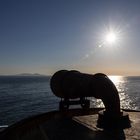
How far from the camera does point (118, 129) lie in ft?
25.3

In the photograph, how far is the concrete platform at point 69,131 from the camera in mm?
6992

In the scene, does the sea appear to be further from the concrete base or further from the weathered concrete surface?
the concrete base

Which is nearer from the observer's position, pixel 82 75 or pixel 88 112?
pixel 82 75

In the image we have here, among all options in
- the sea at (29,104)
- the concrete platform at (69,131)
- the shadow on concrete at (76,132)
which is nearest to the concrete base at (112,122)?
the concrete platform at (69,131)

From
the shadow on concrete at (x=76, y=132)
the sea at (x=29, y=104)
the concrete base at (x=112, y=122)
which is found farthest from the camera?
the sea at (x=29, y=104)

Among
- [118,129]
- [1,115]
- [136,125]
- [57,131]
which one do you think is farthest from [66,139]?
[1,115]

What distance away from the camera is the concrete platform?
6992 millimetres

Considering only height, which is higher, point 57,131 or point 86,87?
point 86,87

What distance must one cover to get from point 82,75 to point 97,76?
1.05m

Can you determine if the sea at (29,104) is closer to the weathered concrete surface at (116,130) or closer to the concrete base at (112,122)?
the weathered concrete surface at (116,130)

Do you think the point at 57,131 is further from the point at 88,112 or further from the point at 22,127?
the point at 88,112

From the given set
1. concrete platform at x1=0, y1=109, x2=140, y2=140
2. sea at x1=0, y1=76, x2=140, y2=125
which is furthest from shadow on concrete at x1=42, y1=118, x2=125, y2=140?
sea at x1=0, y1=76, x2=140, y2=125

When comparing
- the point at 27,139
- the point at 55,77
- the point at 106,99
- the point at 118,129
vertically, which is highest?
the point at 55,77

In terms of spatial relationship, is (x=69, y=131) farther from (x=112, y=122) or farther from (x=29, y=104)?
(x=29, y=104)
